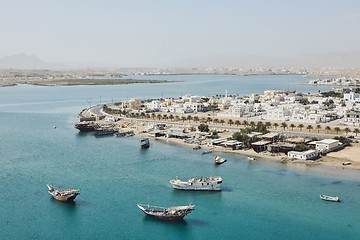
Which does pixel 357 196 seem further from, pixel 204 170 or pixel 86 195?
pixel 86 195

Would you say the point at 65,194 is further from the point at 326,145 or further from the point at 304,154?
the point at 326,145

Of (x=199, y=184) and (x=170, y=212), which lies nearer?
(x=170, y=212)

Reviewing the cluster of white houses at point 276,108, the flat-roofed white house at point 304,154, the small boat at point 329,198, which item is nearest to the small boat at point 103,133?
the cluster of white houses at point 276,108

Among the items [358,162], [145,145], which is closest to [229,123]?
[145,145]

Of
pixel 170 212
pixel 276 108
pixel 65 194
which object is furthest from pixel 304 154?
pixel 276 108

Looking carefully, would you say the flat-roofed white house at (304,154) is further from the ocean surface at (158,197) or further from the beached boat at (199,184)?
the beached boat at (199,184)

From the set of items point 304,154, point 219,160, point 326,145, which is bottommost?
point 219,160
